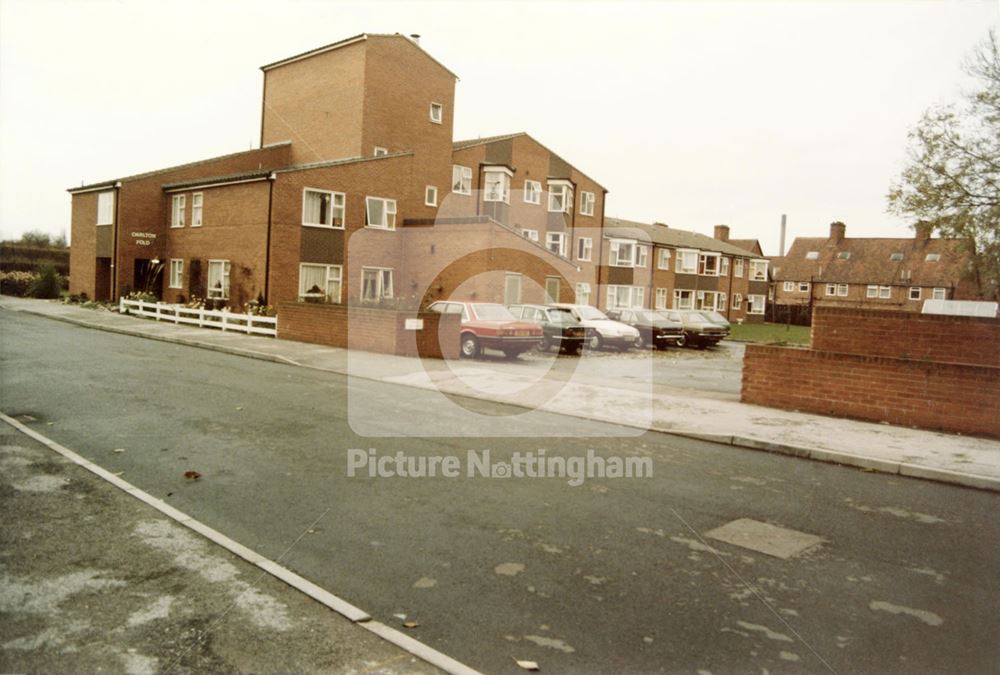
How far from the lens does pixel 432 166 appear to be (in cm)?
3709

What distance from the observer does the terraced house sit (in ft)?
165

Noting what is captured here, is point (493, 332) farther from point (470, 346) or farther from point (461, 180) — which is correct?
point (461, 180)

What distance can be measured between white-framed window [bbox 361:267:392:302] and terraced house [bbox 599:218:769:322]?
21.9m

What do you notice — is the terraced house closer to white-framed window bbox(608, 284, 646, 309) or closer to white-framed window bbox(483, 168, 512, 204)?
white-framed window bbox(608, 284, 646, 309)

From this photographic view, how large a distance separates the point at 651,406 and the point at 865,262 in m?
67.4

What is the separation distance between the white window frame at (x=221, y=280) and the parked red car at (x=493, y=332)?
1317 cm

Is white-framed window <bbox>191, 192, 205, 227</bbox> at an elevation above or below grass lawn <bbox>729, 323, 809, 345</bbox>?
above

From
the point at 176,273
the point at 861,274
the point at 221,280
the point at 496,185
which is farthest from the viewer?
the point at 861,274

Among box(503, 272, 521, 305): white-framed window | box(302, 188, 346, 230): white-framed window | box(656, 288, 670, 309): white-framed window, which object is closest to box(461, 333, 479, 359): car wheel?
box(503, 272, 521, 305): white-framed window

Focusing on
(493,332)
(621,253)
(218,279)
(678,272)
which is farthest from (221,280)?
(678,272)

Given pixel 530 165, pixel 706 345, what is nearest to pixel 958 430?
pixel 706 345

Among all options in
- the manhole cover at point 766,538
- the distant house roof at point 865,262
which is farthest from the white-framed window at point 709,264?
the manhole cover at point 766,538

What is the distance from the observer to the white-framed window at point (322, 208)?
92.6 ft

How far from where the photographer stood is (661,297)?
55219mm
